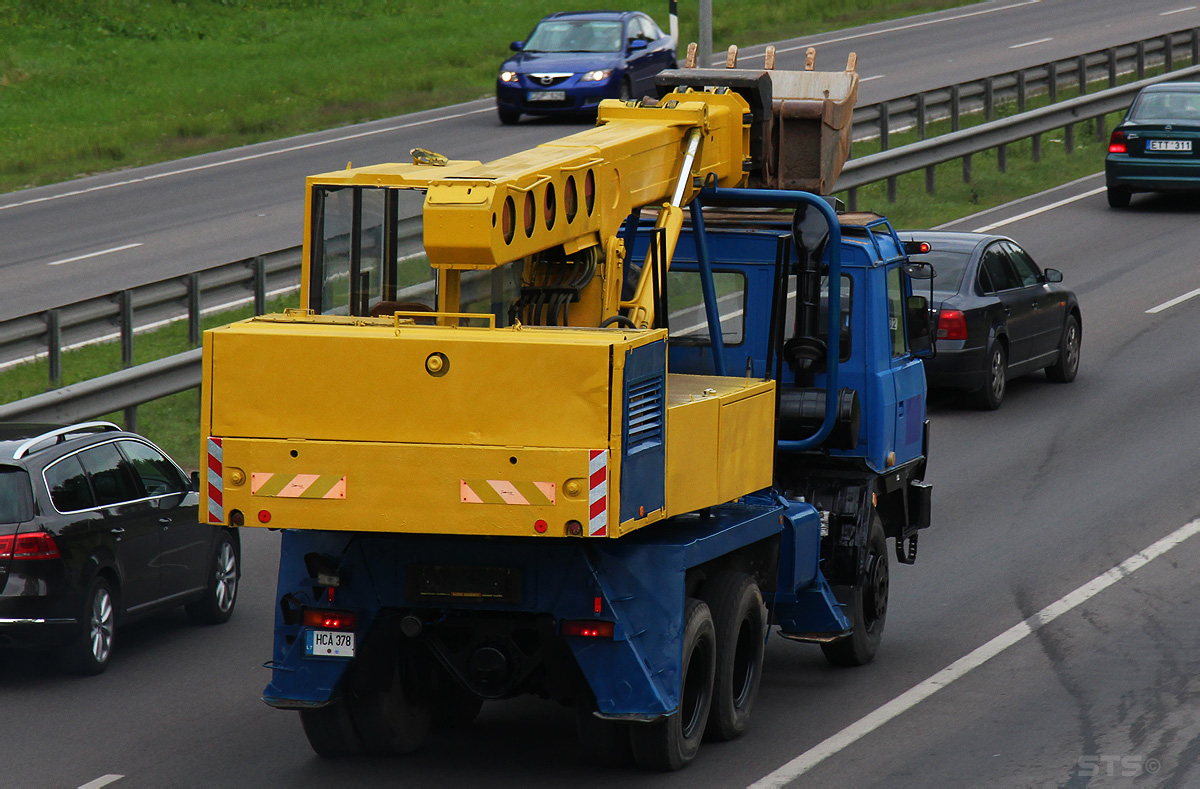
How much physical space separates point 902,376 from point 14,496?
5314 millimetres

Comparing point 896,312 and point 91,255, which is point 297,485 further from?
point 91,255

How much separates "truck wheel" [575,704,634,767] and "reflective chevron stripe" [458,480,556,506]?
1.45 m

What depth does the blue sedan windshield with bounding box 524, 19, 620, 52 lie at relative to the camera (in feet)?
111

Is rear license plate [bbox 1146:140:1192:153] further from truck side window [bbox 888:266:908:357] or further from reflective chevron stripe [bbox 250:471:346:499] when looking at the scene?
reflective chevron stripe [bbox 250:471:346:499]

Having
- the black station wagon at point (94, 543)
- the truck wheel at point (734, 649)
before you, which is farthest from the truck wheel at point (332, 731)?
the black station wagon at point (94, 543)

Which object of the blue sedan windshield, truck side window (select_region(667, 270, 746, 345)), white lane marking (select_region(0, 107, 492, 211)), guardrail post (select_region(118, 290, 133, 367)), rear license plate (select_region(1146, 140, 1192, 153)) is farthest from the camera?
the blue sedan windshield

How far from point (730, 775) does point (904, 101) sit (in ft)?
74.1

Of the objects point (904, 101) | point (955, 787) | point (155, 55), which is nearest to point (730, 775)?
point (955, 787)

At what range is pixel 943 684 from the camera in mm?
10781

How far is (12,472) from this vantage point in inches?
428

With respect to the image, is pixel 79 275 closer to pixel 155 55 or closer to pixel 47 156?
pixel 47 156

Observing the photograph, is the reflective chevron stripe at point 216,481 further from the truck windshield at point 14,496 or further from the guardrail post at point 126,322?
the guardrail post at point 126,322

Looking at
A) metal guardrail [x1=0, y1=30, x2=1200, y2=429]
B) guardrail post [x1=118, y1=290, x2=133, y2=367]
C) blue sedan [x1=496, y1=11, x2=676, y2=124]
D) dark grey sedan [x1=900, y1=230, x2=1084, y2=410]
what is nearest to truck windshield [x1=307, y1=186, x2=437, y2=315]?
metal guardrail [x1=0, y1=30, x2=1200, y2=429]

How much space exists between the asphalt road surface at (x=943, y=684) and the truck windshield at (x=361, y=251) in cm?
233
